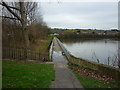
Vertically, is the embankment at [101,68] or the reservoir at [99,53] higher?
the embankment at [101,68]

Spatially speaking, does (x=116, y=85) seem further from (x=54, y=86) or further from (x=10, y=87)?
(x=10, y=87)

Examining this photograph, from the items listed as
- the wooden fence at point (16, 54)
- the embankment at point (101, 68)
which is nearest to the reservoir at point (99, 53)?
the embankment at point (101, 68)

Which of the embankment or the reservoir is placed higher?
the embankment

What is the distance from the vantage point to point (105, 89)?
6180 mm

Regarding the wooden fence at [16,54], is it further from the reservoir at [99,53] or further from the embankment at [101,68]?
the reservoir at [99,53]

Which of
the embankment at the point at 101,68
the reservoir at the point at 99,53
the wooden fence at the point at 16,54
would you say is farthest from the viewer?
the reservoir at the point at 99,53

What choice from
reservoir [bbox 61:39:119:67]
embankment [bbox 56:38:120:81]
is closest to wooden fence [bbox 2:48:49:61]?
embankment [bbox 56:38:120:81]

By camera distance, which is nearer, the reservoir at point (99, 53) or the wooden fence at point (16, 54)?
the wooden fence at point (16, 54)

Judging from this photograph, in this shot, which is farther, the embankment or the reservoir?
the reservoir

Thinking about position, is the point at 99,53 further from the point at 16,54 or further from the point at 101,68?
the point at 101,68

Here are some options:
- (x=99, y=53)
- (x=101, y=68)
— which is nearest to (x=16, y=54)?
(x=101, y=68)

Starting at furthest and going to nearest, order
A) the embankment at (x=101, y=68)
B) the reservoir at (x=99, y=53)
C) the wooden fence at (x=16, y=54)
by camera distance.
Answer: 1. the reservoir at (x=99, y=53)
2. the wooden fence at (x=16, y=54)
3. the embankment at (x=101, y=68)

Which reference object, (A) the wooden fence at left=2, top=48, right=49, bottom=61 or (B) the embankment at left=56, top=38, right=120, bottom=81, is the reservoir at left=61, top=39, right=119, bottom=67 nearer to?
(B) the embankment at left=56, top=38, right=120, bottom=81

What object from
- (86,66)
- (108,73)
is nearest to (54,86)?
(108,73)
